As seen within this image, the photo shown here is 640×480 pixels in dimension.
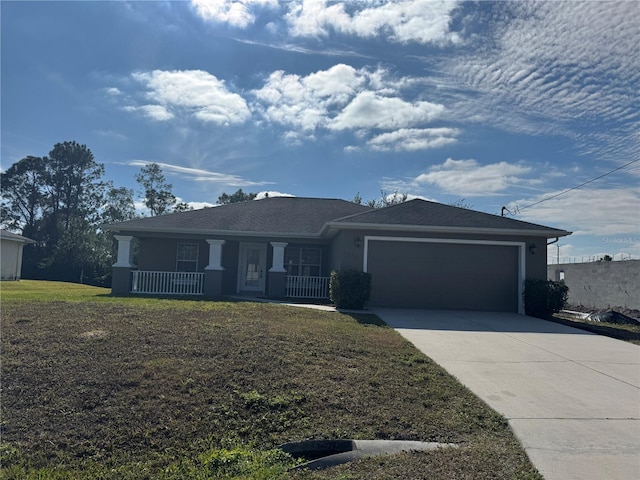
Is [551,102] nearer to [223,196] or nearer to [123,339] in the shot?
[123,339]

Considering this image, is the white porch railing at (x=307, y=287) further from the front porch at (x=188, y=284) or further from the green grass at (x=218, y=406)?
the green grass at (x=218, y=406)

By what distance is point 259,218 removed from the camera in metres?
18.8

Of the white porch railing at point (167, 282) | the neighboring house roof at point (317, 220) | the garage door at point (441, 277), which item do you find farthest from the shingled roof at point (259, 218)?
the garage door at point (441, 277)

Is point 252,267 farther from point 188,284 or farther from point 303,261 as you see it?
point 188,284

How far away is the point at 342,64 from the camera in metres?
13.0

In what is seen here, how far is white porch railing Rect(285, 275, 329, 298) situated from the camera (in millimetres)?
17328

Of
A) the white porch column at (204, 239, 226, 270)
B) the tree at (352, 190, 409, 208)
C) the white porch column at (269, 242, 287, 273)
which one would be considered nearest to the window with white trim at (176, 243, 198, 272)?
the white porch column at (204, 239, 226, 270)

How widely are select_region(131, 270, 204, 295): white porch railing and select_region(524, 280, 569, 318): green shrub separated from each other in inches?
449

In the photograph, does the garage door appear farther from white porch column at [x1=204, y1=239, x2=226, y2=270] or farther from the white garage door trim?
white porch column at [x1=204, y1=239, x2=226, y2=270]

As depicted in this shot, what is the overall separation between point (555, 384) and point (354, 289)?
752cm

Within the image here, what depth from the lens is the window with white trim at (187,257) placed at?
1798 cm

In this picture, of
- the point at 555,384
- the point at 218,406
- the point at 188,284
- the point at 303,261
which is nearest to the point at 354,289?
the point at 303,261

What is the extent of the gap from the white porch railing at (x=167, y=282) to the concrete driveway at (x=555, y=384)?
28.9ft

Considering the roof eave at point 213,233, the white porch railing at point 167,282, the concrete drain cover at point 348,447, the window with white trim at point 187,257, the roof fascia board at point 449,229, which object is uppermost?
the roof fascia board at point 449,229
